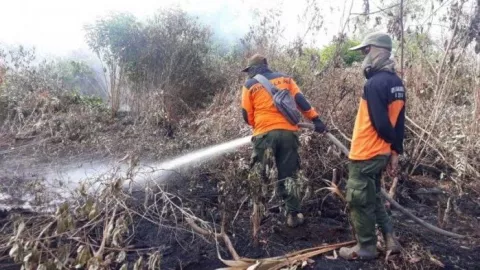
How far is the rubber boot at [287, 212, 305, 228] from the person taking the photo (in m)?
4.27

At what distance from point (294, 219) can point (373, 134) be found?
132 cm

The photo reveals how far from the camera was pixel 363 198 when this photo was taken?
3.36 meters

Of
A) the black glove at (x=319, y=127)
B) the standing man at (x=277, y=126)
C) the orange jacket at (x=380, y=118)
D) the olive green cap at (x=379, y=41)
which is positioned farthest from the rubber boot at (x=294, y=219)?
the olive green cap at (x=379, y=41)

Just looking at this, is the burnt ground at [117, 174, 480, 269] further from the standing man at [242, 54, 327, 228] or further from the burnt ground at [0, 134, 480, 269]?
the standing man at [242, 54, 327, 228]

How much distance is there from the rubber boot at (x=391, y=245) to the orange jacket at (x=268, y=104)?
4.01 ft

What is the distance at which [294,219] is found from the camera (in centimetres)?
429

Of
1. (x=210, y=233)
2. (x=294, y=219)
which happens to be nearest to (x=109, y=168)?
(x=294, y=219)

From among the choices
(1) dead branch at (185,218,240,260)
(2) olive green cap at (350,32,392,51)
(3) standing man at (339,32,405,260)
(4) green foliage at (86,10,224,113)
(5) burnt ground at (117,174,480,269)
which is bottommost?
(5) burnt ground at (117,174,480,269)

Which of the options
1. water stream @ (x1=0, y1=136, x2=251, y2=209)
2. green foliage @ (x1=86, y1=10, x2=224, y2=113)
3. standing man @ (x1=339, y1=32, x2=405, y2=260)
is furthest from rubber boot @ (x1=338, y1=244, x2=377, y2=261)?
green foliage @ (x1=86, y1=10, x2=224, y2=113)

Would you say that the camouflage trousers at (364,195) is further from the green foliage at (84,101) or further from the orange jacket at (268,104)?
the green foliage at (84,101)

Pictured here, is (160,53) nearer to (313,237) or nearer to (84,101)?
(84,101)

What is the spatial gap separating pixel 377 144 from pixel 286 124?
1045 mm

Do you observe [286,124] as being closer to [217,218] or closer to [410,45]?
[217,218]

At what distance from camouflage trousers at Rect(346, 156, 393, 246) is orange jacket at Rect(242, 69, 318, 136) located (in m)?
0.91
